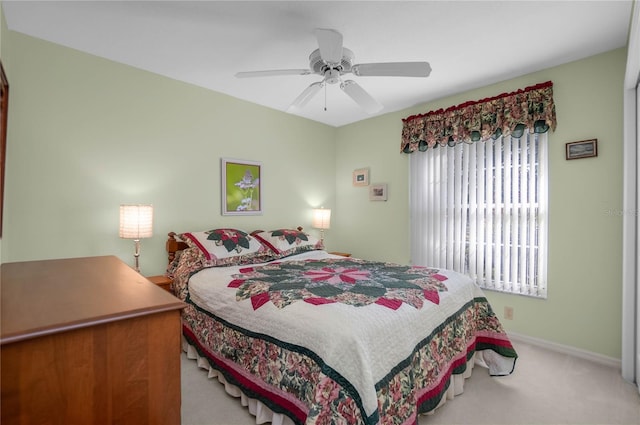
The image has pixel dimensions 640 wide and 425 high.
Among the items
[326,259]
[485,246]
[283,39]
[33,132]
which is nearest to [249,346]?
[326,259]

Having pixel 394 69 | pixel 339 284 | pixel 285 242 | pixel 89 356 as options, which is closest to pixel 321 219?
pixel 285 242

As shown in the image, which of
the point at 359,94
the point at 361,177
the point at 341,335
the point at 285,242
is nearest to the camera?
the point at 341,335

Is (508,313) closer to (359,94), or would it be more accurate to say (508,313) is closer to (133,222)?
(359,94)

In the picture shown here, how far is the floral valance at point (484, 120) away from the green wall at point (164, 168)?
0.12 metres

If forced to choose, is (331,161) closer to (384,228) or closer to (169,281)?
(384,228)

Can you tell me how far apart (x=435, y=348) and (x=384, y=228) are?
2373 millimetres

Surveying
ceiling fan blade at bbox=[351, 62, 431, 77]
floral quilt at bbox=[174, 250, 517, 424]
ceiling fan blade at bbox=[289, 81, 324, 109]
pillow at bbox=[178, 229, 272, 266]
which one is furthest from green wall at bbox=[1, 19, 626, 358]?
ceiling fan blade at bbox=[351, 62, 431, 77]

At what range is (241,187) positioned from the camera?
3594 mm

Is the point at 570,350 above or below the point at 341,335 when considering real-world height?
below

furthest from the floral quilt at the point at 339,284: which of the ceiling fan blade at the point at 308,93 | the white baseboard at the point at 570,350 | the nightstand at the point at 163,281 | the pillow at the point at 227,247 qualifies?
the ceiling fan blade at the point at 308,93

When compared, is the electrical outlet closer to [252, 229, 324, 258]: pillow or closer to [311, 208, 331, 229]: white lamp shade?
[252, 229, 324, 258]: pillow

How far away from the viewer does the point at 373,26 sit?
2.14m

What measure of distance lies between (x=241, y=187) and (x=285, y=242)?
0.87 metres

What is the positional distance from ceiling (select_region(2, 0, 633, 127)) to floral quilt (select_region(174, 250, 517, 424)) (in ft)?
5.92
